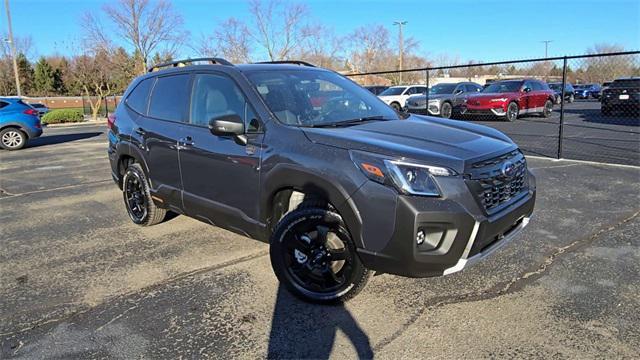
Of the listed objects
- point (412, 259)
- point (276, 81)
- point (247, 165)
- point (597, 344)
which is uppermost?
point (276, 81)

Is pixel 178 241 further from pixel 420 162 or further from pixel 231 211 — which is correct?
pixel 420 162

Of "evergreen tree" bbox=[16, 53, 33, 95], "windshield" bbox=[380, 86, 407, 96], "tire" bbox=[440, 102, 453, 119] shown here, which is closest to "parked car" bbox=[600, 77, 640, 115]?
"tire" bbox=[440, 102, 453, 119]

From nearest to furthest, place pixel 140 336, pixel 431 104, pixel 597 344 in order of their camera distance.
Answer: pixel 597 344
pixel 140 336
pixel 431 104

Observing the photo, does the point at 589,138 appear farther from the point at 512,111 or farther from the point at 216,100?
the point at 216,100

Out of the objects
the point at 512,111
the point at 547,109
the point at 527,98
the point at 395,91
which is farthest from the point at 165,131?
the point at 547,109

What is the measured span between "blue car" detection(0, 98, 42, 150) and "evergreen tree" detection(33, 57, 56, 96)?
47.3m

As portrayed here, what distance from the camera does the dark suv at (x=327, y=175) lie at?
288cm

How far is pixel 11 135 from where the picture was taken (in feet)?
44.7

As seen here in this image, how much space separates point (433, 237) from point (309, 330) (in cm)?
99

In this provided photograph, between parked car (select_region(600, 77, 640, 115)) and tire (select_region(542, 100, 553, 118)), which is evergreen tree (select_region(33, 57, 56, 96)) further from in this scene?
parked car (select_region(600, 77, 640, 115))

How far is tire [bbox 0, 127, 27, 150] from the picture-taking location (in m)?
13.5

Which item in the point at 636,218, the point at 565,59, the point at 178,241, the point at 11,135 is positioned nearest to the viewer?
the point at 178,241

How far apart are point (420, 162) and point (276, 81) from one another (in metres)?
1.65

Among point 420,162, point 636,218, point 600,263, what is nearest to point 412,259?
point 420,162
